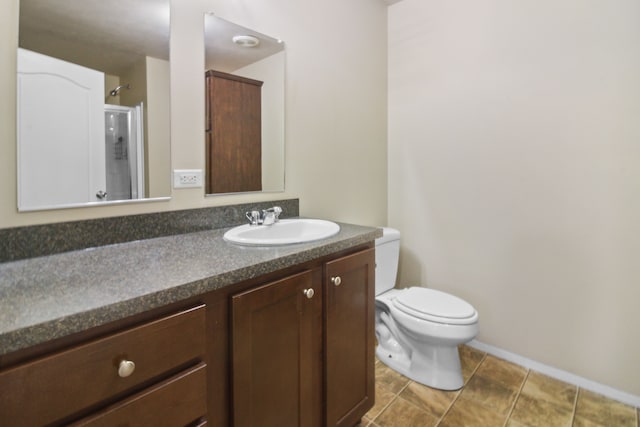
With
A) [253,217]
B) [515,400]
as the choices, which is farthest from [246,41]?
[515,400]

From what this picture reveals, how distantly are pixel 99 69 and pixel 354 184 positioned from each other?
1483 mm

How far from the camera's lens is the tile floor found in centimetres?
155

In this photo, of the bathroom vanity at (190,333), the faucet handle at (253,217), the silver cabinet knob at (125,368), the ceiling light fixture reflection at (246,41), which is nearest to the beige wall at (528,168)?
the bathroom vanity at (190,333)

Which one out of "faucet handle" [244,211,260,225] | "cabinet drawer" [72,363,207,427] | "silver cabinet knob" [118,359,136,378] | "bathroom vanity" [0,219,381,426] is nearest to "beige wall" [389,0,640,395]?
"bathroom vanity" [0,219,381,426]

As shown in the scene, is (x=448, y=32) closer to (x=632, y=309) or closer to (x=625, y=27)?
(x=625, y=27)

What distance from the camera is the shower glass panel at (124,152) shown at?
1212mm

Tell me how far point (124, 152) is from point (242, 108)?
1.95 ft

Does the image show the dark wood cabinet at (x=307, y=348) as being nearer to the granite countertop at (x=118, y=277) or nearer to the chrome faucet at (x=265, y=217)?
the granite countertop at (x=118, y=277)

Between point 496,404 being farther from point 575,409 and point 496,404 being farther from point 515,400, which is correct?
point 575,409

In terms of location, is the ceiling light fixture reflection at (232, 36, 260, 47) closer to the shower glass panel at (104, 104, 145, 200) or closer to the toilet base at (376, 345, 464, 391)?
the shower glass panel at (104, 104, 145, 200)

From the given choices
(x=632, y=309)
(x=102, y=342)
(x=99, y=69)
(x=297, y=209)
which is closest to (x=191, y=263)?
(x=102, y=342)

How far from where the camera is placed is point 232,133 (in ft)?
5.23

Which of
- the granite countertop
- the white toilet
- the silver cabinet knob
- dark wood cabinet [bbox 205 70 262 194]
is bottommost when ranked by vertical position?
the white toilet

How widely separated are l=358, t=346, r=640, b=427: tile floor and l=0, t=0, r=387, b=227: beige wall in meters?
1.05
